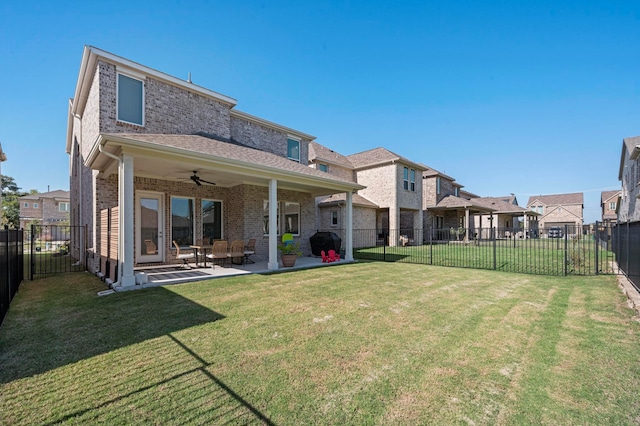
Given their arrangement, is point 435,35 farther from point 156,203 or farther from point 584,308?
point 156,203

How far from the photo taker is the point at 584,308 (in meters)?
5.76

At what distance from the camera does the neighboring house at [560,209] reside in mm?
54219

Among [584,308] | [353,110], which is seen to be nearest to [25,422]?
[584,308]

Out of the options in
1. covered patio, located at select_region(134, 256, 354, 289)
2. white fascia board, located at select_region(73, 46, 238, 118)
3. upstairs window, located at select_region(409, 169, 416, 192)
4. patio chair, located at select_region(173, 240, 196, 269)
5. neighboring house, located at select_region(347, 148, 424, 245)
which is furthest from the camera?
upstairs window, located at select_region(409, 169, 416, 192)

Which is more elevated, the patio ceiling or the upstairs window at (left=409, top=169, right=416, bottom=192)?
the upstairs window at (left=409, top=169, right=416, bottom=192)

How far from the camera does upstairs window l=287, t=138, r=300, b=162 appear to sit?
1634 cm

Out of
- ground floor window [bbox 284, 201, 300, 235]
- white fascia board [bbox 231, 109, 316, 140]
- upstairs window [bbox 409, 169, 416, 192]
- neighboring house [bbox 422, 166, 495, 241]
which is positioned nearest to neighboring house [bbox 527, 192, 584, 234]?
neighboring house [bbox 422, 166, 495, 241]

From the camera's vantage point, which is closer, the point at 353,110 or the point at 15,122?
the point at 15,122

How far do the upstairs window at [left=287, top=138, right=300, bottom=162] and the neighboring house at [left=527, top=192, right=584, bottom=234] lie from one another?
5714 cm

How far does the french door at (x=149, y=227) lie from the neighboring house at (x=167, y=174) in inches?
1.4

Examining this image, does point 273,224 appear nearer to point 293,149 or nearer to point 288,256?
point 288,256

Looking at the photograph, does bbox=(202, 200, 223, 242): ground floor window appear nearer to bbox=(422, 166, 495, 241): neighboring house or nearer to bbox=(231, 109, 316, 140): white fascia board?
bbox=(231, 109, 316, 140): white fascia board

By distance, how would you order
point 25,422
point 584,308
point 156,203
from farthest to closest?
1. point 156,203
2. point 584,308
3. point 25,422

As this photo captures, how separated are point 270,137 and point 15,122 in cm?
1399
